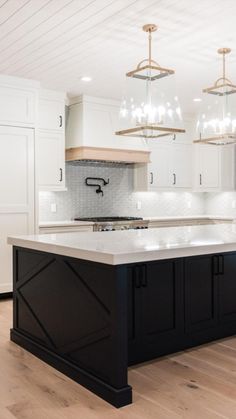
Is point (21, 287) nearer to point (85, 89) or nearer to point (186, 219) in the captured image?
point (85, 89)

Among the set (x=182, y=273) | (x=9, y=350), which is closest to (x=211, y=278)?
(x=182, y=273)

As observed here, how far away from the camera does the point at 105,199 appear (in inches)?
269

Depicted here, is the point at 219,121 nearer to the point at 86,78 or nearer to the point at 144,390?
the point at 86,78

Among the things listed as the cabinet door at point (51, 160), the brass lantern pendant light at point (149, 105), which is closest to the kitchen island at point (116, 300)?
the brass lantern pendant light at point (149, 105)

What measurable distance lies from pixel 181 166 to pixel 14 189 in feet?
10.9

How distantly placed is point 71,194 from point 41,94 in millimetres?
1529

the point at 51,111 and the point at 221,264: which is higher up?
the point at 51,111

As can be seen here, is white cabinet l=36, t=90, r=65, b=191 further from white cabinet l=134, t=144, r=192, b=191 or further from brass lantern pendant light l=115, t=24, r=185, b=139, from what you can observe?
brass lantern pendant light l=115, t=24, r=185, b=139

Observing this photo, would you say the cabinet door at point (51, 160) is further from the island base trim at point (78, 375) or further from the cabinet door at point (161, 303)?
the cabinet door at point (161, 303)

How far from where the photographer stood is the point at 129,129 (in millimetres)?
3617

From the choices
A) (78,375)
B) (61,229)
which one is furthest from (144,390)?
(61,229)

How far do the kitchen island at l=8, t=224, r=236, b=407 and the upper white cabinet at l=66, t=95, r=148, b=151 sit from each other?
9.46 ft

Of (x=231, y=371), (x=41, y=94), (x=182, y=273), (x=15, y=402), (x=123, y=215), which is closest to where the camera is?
(x=15, y=402)

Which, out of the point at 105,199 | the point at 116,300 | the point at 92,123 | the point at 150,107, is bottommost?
the point at 116,300
